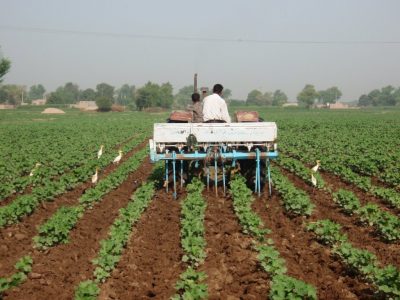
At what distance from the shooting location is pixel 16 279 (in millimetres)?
5547

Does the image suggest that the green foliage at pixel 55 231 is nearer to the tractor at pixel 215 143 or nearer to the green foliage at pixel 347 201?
the tractor at pixel 215 143

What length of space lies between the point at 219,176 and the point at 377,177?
17.0 ft

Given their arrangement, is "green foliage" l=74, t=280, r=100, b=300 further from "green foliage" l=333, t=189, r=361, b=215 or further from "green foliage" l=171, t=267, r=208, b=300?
"green foliage" l=333, t=189, r=361, b=215

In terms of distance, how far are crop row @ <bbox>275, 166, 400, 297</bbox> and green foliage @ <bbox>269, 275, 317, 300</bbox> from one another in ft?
2.76

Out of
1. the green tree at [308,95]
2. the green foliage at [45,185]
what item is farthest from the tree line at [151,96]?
the green foliage at [45,185]

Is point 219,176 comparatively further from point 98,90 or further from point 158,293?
point 98,90

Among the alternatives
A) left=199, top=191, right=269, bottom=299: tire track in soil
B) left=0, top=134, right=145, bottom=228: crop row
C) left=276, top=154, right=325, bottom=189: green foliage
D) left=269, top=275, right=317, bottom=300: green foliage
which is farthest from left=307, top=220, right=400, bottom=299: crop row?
left=0, top=134, right=145, bottom=228: crop row

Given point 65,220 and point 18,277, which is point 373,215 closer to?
point 65,220

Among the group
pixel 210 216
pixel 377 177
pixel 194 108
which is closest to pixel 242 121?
pixel 194 108

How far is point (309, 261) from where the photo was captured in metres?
6.54

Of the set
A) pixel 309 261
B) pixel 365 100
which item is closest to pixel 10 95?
pixel 365 100

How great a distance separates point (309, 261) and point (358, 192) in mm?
5288

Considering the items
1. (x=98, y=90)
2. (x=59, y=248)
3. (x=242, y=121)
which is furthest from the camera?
(x=98, y=90)

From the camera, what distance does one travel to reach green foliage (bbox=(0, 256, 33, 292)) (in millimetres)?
5316
